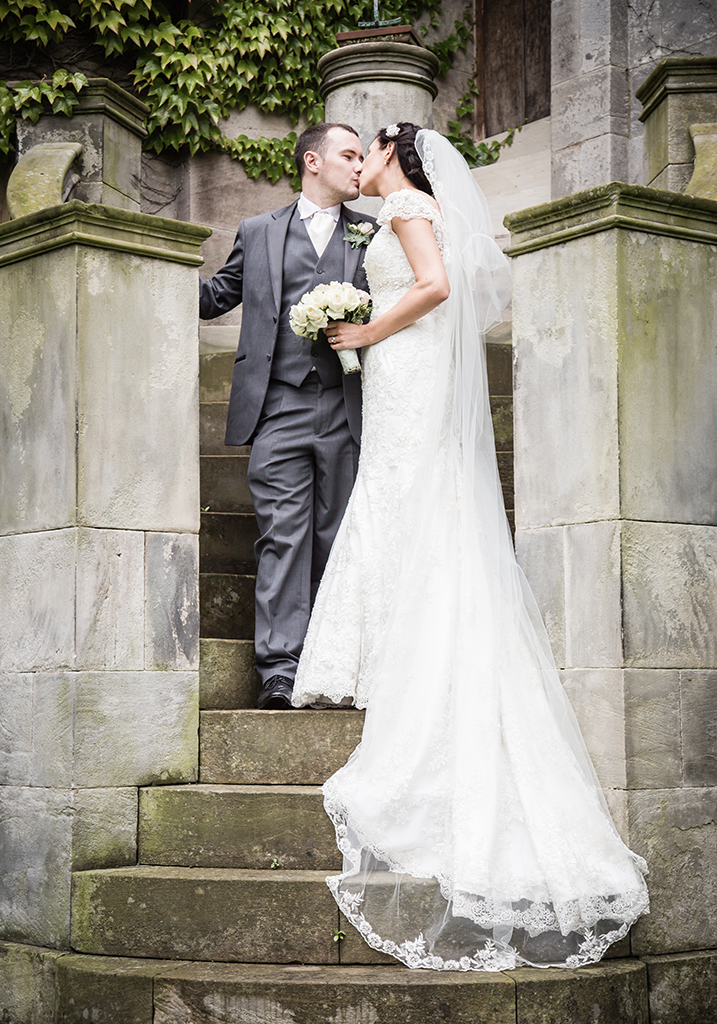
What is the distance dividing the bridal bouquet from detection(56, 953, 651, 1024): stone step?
217 cm

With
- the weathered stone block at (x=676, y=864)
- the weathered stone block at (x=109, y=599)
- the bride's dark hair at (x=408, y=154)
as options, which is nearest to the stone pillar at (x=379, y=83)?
the bride's dark hair at (x=408, y=154)

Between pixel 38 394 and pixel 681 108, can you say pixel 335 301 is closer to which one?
pixel 38 394

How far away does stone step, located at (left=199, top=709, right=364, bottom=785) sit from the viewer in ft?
12.7

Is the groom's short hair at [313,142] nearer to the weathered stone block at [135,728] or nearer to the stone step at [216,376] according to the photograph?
the stone step at [216,376]

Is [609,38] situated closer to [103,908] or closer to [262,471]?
[262,471]

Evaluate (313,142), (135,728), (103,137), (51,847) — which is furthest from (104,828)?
(103,137)

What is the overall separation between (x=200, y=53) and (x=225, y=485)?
160 inches

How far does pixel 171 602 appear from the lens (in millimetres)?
3984

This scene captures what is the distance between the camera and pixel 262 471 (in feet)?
14.4

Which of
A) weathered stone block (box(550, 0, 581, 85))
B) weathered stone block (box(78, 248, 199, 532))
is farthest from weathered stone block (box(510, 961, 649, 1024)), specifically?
weathered stone block (box(550, 0, 581, 85))

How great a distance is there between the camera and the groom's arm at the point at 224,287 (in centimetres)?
454

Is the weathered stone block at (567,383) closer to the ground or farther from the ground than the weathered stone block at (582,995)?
farther from the ground

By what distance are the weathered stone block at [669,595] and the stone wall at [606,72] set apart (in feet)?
13.2

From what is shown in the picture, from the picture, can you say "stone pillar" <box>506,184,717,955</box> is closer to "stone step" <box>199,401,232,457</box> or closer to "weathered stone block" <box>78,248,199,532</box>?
"weathered stone block" <box>78,248,199,532</box>
